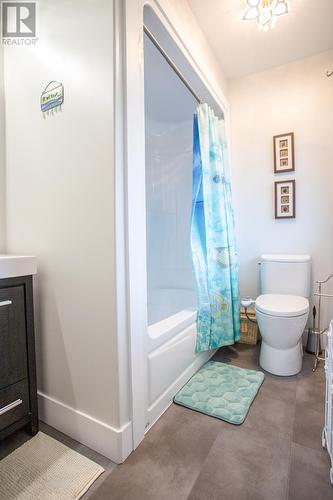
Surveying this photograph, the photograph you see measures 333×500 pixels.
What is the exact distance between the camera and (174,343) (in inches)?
56.7

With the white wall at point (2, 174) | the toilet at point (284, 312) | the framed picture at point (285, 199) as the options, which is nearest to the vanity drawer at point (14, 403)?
the white wall at point (2, 174)

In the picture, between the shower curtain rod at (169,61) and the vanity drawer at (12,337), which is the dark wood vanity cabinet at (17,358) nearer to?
the vanity drawer at (12,337)

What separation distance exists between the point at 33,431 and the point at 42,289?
0.67 meters

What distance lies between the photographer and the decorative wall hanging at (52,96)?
117 centimetres

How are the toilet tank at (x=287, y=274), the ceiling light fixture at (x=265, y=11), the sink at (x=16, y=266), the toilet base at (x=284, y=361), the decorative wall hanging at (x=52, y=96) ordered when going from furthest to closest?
the toilet tank at (x=287, y=274) < the toilet base at (x=284, y=361) < the ceiling light fixture at (x=265, y=11) < the decorative wall hanging at (x=52, y=96) < the sink at (x=16, y=266)

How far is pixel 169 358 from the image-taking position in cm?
139

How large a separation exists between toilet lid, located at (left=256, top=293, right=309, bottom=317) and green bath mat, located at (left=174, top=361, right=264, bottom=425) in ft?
1.50

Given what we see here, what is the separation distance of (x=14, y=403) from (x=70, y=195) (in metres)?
0.96

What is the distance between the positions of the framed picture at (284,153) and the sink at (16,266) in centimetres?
206

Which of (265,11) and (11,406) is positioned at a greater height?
(265,11)

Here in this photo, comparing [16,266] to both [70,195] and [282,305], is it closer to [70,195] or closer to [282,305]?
[70,195]

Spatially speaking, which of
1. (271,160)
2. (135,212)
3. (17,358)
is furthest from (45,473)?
(271,160)

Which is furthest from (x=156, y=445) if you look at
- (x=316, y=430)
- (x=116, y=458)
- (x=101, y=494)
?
(x=316, y=430)

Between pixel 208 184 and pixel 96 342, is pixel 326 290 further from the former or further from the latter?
pixel 96 342
